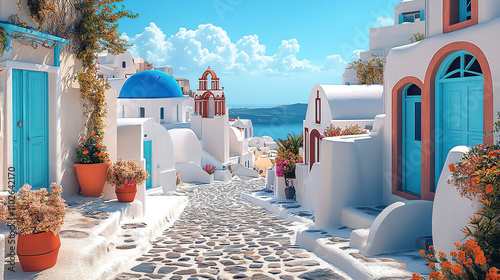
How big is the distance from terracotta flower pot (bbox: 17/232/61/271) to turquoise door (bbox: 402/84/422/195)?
5.93 metres

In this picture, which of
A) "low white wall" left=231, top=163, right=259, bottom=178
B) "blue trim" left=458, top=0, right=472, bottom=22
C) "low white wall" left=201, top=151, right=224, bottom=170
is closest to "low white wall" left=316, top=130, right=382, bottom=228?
"blue trim" left=458, top=0, right=472, bottom=22

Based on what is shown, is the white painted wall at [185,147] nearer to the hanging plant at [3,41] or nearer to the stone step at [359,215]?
the stone step at [359,215]

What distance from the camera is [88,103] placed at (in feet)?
31.0

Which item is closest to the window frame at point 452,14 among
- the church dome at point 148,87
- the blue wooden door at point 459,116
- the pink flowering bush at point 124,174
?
the blue wooden door at point 459,116

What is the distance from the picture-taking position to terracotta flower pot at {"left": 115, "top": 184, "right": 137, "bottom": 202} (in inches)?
342

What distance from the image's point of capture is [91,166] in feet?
28.8

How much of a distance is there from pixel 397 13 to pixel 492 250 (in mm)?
22366

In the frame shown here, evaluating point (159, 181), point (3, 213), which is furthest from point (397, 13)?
point (3, 213)

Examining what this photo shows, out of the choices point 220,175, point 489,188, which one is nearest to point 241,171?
point 220,175

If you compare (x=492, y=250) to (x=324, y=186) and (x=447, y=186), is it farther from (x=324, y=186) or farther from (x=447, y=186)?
(x=324, y=186)

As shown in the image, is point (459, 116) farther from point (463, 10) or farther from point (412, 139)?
point (463, 10)

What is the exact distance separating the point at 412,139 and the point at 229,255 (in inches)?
150

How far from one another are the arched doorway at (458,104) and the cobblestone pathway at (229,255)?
2803 millimetres

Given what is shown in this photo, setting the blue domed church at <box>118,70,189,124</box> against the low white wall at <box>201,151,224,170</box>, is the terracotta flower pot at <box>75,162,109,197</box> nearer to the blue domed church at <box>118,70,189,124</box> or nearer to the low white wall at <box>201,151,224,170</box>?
the low white wall at <box>201,151,224,170</box>
